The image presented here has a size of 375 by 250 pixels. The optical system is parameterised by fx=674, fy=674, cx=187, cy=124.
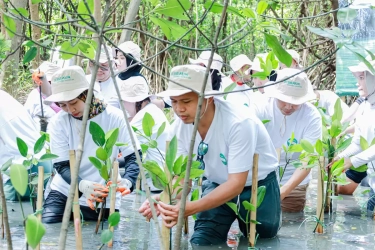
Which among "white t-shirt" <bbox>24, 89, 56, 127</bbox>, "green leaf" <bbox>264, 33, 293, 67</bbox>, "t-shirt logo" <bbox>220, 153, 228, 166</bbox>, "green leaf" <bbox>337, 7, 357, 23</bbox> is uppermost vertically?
"green leaf" <bbox>337, 7, 357, 23</bbox>

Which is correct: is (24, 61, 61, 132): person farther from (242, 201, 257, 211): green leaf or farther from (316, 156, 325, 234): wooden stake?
(242, 201, 257, 211): green leaf

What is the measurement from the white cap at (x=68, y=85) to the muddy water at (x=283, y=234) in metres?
0.93

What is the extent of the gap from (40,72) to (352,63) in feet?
14.4

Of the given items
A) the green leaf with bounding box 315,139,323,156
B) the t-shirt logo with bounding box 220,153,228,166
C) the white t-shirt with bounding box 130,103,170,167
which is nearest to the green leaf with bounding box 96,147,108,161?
the t-shirt logo with bounding box 220,153,228,166

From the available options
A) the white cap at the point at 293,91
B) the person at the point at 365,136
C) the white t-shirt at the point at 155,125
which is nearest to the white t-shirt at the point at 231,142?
the white cap at the point at 293,91

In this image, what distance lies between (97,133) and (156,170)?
1.82 ft

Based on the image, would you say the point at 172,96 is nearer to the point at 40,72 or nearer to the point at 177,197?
the point at 177,197

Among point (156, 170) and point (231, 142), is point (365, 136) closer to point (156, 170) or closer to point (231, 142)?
point (231, 142)

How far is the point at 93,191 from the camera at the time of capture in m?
4.34

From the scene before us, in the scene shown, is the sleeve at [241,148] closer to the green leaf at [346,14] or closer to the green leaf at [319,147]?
the green leaf at [319,147]

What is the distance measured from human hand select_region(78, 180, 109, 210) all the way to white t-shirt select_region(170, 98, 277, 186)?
584 millimetres

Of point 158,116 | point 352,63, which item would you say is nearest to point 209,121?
point 158,116

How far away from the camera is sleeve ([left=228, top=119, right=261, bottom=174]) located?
147 inches

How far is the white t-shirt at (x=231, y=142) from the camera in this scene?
376 centimetres
